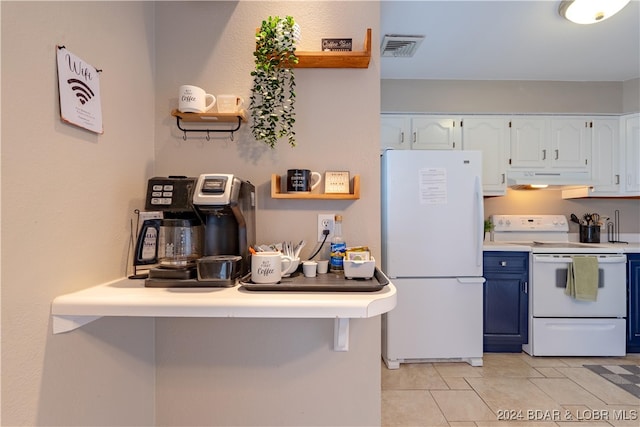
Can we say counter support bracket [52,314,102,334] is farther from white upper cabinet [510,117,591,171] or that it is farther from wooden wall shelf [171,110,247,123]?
white upper cabinet [510,117,591,171]

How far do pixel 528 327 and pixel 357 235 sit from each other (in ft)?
7.44

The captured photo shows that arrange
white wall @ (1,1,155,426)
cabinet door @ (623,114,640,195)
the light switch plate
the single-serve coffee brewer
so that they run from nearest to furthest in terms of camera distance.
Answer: white wall @ (1,1,155,426), the single-serve coffee brewer, the light switch plate, cabinet door @ (623,114,640,195)

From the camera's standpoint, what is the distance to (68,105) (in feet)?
2.88

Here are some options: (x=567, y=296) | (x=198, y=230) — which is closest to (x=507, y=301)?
(x=567, y=296)

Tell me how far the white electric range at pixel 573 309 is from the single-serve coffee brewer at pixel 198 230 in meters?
2.64

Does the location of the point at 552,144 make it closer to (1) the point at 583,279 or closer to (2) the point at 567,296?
(1) the point at 583,279

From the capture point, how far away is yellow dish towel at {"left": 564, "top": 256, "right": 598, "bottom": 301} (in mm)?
2582

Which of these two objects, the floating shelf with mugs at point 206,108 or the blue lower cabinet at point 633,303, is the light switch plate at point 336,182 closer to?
the floating shelf with mugs at point 206,108

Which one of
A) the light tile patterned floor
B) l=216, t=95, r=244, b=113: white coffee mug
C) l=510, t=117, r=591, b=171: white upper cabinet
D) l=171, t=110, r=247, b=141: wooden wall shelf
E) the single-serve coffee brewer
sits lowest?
the light tile patterned floor

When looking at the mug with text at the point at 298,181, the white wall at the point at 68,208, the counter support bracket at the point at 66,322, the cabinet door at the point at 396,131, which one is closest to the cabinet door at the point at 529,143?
the cabinet door at the point at 396,131

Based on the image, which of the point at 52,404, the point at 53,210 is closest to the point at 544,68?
the point at 53,210

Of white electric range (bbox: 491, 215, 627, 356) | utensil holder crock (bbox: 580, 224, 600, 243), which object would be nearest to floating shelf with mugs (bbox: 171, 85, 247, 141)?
white electric range (bbox: 491, 215, 627, 356)

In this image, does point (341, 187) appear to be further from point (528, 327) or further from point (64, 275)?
point (528, 327)

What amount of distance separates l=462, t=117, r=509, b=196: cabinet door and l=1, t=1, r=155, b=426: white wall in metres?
2.76
